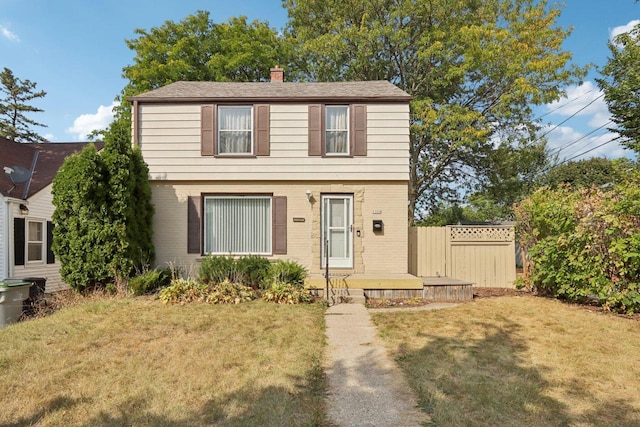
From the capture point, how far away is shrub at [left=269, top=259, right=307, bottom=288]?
25.8ft

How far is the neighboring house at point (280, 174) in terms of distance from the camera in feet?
30.5

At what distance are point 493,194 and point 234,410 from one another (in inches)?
696

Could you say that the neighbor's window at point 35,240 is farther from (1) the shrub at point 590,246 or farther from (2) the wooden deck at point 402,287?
(1) the shrub at point 590,246

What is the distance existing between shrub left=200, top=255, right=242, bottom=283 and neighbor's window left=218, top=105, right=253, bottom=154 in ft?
10.1

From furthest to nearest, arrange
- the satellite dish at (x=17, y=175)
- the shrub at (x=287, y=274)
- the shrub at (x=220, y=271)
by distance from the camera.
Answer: the satellite dish at (x=17, y=175)
the shrub at (x=220, y=271)
the shrub at (x=287, y=274)

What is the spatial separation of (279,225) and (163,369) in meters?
5.60

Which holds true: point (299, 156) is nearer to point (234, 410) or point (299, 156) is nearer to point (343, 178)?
Answer: point (343, 178)

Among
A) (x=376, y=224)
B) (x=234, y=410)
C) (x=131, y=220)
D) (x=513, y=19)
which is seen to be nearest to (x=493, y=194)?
(x=513, y=19)

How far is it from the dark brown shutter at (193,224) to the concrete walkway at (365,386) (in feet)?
17.1

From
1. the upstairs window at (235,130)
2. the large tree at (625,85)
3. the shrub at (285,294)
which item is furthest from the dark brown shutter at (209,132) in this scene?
the large tree at (625,85)

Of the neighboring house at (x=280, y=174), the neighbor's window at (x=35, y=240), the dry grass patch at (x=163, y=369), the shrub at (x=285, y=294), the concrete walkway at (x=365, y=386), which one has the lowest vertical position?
the concrete walkway at (x=365, y=386)

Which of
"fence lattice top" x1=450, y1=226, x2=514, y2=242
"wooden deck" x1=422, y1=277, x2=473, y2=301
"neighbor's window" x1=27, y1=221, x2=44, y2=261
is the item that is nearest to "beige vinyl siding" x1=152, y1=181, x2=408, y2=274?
"wooden deck" x1=422, y1=277, x2=473, y2=301

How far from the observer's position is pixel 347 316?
6.45m

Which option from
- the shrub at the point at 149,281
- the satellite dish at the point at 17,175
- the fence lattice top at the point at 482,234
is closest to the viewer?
the shrub at the point at 149,281
